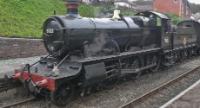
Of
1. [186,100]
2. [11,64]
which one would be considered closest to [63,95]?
[186,100]

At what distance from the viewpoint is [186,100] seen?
1153cm

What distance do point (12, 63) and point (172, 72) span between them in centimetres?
708

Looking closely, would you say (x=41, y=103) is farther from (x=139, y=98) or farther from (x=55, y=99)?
(x=139, y=98)

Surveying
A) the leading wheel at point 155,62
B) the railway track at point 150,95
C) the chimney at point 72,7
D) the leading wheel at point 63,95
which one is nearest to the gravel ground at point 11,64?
the leading wheel at point 63,95

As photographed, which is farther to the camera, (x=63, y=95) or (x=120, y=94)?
(x=120, y=94)

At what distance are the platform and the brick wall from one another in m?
8.85

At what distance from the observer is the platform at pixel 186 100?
10.9 metres

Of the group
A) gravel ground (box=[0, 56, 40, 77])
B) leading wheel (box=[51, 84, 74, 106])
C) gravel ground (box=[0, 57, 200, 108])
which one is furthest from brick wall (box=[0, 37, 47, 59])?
leading wheel (box=[51, 84, 74, 106])

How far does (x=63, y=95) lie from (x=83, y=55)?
4.84 ft

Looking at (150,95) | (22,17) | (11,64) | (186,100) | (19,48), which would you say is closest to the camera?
(186,100)

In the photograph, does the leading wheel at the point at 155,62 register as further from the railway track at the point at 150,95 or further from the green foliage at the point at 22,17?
the green foliage at the point at 22,17

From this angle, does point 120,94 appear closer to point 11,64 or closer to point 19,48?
point 11,64

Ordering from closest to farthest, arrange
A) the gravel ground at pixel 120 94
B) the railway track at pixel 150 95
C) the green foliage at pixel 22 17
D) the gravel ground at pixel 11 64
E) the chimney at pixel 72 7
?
the railway track at pixel 150 95
the gravel ground at pixel 120 94
the chimney at pixel 72 7
the gravel ground at pixel 11 64
the green foliage at pixel 22 17

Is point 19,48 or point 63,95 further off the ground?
point 19,48
